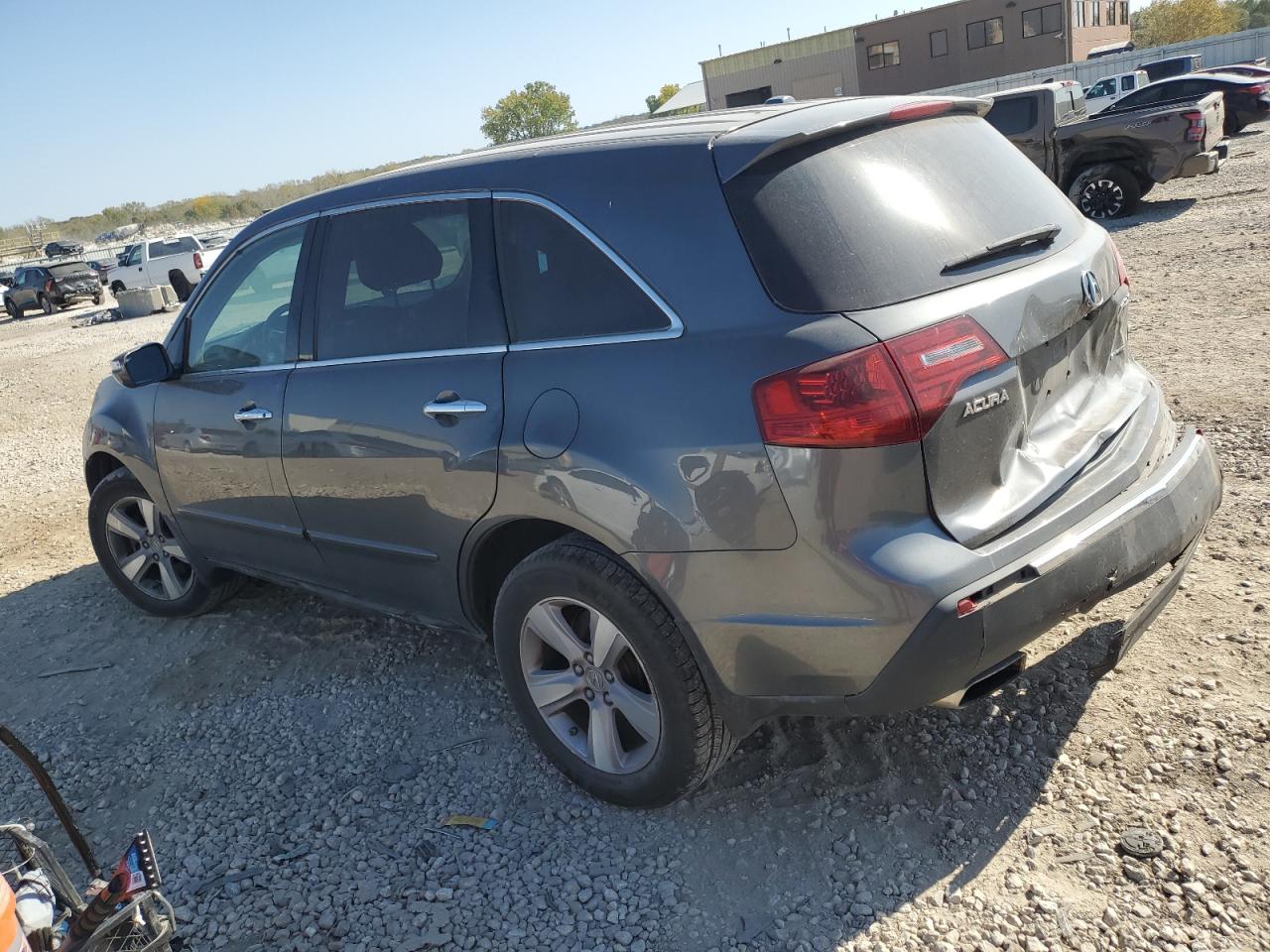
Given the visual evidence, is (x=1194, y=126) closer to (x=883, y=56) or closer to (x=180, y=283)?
(x=180, y=283)

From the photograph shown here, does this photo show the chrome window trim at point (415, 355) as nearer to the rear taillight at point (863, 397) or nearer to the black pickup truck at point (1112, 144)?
the rear taillight at point (863, 397)

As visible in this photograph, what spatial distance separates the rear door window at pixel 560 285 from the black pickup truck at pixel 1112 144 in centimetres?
1039

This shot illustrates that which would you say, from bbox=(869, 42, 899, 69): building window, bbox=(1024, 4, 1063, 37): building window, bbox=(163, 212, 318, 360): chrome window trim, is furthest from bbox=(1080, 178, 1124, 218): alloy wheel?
bbox=(869, 42, 899, 69): building window

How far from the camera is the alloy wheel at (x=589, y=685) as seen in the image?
2.85 meters

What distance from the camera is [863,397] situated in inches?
90.9

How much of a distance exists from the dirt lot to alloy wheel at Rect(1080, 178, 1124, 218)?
413 inches

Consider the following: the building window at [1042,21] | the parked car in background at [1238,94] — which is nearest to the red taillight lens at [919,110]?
the parked car in background at [1238,94]

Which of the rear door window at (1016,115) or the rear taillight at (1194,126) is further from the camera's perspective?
the rear taillight at (1194,126)

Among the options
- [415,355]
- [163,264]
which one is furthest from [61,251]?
[415,355]

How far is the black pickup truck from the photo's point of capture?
1199 cm

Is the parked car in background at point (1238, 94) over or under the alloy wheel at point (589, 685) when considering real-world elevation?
under

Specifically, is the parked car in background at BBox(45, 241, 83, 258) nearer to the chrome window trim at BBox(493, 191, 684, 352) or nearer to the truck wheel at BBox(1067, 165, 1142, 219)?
the truck wheel at BBox(1067, 165, 1142, 219)

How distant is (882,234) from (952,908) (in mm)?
1675

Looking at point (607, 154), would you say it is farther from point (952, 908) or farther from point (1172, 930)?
point (1172, 930)
